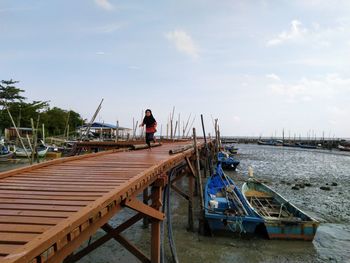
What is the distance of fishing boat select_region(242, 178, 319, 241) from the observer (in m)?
10.2

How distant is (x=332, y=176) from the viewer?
29406mm

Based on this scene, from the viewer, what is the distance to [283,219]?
10273 millimetres

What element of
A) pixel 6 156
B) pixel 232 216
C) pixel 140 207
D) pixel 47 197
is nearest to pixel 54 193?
pixel 47 197

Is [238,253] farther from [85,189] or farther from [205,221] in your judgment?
[85,189]

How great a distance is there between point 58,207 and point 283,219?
8803mm

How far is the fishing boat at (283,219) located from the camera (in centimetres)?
1016

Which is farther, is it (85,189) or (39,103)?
(39,103)

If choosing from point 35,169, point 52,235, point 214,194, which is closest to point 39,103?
point 214,194

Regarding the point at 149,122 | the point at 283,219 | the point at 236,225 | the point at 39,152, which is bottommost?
the point at 236,225

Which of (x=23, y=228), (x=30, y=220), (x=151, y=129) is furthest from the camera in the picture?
(x=151, y=129)

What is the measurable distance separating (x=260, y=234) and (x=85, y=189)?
8.27m

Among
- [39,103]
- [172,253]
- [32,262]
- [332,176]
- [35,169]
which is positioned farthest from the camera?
[39,103]

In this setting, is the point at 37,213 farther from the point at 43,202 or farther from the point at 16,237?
the point at 16,237

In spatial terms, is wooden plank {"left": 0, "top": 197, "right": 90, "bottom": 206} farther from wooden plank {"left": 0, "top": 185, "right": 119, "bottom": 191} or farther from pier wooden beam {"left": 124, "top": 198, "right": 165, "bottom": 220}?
pier wooden beam {"left": 124, "top": 198, "right": 165, "bottom": 220}
